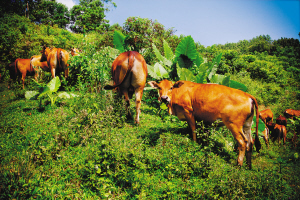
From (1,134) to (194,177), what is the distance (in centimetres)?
462

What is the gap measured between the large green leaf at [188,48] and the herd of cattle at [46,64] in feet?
14.6

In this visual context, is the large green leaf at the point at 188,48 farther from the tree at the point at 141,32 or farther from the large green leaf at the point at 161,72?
the tree at the point at 141,32

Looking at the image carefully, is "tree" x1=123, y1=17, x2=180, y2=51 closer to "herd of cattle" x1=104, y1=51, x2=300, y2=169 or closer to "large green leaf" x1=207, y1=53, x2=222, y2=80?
"large green leaf" x1=207, y1=53, x2=222, y2=80

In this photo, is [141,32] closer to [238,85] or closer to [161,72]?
[161,72]

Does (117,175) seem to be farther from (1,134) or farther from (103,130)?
(1,134)

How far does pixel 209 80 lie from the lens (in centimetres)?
676

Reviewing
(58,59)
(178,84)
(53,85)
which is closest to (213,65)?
(178,84)

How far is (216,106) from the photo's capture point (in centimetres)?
371

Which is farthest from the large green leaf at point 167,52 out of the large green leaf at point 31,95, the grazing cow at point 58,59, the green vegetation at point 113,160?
the large green leaf at point 31,95

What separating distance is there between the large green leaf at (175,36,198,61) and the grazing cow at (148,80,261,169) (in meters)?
2.98

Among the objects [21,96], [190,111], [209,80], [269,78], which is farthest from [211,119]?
[269,78]

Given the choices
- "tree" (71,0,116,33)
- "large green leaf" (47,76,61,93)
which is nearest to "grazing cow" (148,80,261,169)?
"large green leaf" (47,76,61,93)

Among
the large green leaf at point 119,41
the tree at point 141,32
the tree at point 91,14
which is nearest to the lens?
the large green leaf at point 119,41

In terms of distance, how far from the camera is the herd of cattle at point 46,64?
7097mm
